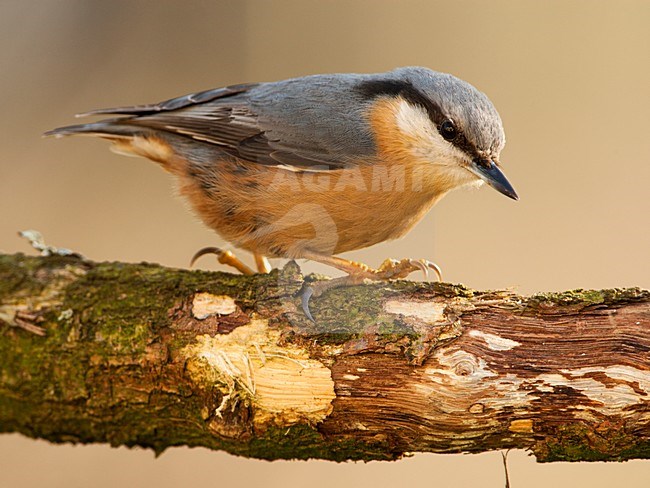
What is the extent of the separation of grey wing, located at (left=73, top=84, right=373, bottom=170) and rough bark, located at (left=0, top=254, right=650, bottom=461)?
0.84 m

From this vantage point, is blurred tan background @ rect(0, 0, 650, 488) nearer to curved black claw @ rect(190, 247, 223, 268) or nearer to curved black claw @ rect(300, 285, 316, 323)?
curved black claw @ rect(190, 247, 223, 268)

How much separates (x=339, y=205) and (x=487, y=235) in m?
2.06

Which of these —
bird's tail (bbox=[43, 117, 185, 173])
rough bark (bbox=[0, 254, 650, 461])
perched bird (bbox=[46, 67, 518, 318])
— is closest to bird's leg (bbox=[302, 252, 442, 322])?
perched bird (bbox=[46, 67, 518, 318])

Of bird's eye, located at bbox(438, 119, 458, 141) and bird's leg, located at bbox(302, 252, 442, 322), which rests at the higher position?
bird's eye, located at bbox(438, 119, 458, 141)

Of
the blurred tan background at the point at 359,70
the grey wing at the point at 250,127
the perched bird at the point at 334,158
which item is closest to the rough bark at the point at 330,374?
the perched bird at the point at 334,158

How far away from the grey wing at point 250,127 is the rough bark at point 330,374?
2.77ft

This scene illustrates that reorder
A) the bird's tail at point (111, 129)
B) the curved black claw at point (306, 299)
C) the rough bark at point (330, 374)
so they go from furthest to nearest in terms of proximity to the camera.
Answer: the bird's tail at point (111, 129) < the curved black claw at point (306, 299) < the rough bark at point (330, 374)

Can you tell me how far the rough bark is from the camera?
212cm

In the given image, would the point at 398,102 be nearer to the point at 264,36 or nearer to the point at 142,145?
the point at 142,145

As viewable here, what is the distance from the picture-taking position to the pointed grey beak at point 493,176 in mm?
2771

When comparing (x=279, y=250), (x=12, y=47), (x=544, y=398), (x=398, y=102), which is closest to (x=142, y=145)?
(x=279, y=250)

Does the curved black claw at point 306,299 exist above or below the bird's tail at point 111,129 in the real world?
below

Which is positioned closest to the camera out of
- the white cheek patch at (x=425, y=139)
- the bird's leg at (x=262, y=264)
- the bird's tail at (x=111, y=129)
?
the white cheek patch at (x=425, y=139)

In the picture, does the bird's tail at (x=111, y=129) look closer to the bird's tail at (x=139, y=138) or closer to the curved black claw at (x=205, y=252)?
the bird's tail at (x=139, y=138)
